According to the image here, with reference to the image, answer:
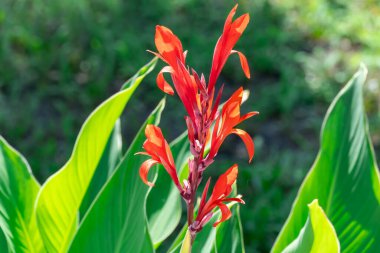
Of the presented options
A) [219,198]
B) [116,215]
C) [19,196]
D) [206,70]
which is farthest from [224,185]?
[206,70]

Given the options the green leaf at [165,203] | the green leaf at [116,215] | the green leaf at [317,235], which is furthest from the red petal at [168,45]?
the green leaf at [165,203]

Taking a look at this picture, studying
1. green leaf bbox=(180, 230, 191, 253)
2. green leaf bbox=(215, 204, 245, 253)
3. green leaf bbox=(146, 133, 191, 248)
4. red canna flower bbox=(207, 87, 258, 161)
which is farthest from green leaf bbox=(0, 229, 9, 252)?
red canna flower bbox=(207, 87, 258, 161)

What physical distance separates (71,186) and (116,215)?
→ 0.20 metres

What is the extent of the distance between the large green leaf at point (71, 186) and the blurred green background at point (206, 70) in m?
1.18

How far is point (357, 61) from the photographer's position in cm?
362

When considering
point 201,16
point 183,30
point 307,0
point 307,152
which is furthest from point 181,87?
point 307,0

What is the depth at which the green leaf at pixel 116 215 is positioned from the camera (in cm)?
140

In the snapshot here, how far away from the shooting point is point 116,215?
1442 millimetres

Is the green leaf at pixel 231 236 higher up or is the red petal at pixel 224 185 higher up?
the red petal at pixel 224 185

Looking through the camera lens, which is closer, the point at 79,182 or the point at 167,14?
the point at 79,182

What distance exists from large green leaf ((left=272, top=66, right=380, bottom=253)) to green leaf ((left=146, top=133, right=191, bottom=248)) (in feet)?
0.78

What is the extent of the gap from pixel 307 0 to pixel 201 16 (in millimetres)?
675

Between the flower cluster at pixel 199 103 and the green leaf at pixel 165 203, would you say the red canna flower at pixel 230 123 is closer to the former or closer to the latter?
the flower cluster at pixel 199 103

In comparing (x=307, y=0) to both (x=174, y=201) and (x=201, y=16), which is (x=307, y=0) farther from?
(x=174, y=201)
